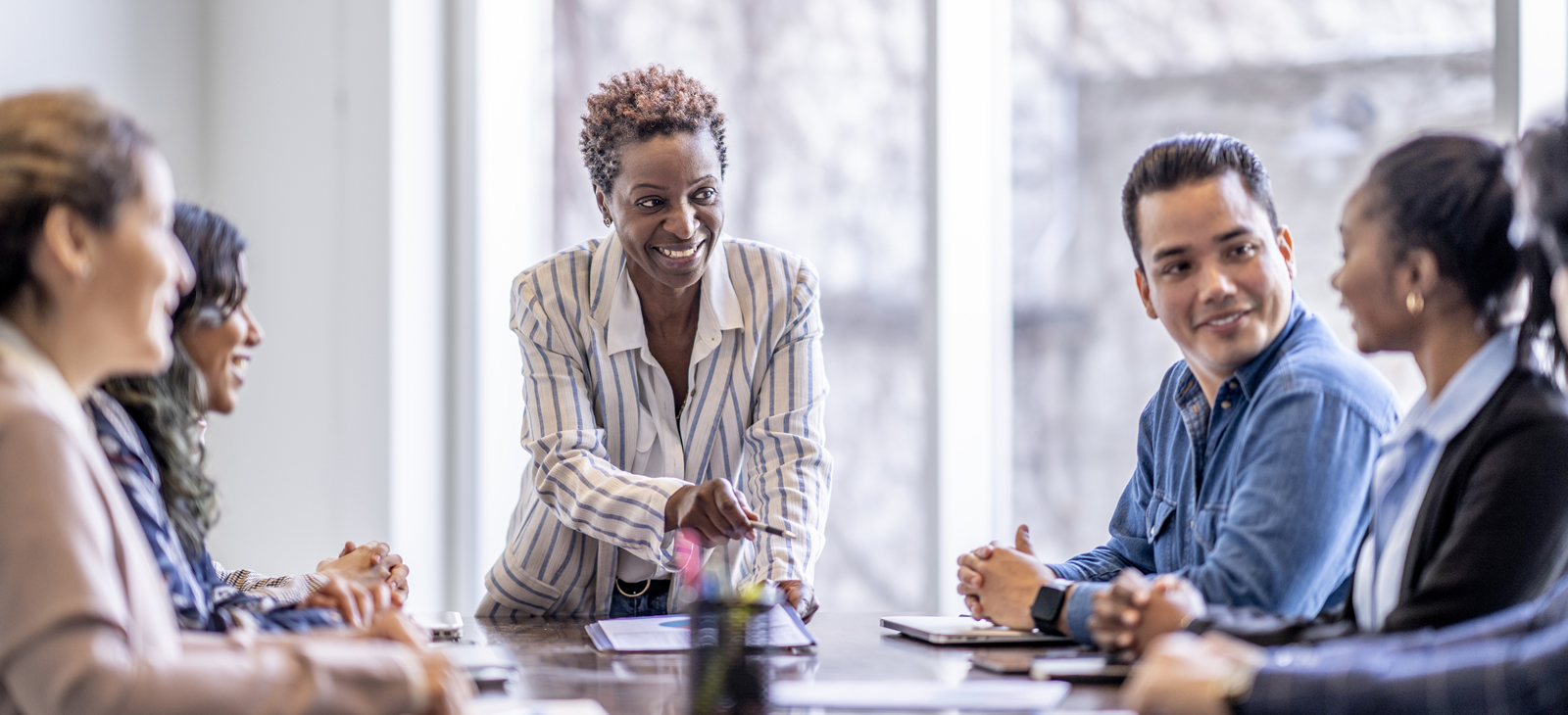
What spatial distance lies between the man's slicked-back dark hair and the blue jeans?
1.03 metres

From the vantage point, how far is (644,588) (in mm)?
2318

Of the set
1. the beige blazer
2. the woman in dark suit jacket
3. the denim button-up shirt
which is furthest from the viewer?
the denim button-up shirt

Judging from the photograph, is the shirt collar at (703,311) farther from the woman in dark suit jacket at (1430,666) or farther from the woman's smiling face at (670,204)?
the woman in dark suit jacket at (1430,666)

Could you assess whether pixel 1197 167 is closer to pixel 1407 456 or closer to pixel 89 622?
pixel 1407 456

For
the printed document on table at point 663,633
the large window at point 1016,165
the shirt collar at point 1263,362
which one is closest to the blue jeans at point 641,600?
the printed document on table at point 663,633

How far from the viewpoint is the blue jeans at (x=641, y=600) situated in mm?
2297

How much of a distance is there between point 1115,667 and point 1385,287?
0.55 m

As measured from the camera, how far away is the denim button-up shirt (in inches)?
65.0

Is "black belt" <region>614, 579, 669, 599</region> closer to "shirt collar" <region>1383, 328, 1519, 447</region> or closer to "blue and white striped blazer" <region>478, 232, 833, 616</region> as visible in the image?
"blue and white striped blazer" <region>478, 232, 833, 616</region>

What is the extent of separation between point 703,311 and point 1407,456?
1.29 m

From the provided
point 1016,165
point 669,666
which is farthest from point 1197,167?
point 1016,165

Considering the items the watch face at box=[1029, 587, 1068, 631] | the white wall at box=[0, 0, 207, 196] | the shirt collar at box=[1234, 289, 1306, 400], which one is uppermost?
the white wall at box=[0, 0, 207, 196]

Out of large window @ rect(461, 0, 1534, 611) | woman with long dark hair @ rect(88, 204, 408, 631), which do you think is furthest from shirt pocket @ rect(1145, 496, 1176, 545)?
large window @ rect(461, 0, 1534, 611)

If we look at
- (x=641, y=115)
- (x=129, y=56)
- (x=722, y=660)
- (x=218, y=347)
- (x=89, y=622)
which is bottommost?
(x=722, y=660)
